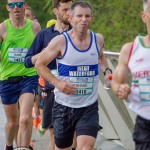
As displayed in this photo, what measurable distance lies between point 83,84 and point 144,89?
1.59 m

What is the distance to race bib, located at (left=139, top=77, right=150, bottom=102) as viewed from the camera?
19.5 ft

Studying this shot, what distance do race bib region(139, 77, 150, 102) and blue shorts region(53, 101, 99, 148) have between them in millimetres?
1564

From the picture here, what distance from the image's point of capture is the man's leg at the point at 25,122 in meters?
9.17

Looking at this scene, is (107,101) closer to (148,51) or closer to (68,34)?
(68,34)

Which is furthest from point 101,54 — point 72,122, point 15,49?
point 15,49

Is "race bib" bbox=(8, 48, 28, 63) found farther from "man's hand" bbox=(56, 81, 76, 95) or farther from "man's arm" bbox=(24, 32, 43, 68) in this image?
"man's hand" bbox=(56, 81, 76, 95)

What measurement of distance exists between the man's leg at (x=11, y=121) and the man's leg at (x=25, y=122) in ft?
1.51

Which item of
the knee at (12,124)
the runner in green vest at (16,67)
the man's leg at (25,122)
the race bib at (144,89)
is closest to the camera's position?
the race bib at (144,89)

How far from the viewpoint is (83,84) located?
748cm

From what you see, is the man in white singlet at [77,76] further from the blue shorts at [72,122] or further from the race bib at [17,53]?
the race bib at [17,53]

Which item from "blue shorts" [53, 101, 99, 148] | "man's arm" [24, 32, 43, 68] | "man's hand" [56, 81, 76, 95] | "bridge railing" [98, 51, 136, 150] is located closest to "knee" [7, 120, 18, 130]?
"bridge railing" [98, 51, 136, 150]

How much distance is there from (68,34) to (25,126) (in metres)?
1.98

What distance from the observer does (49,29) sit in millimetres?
8750

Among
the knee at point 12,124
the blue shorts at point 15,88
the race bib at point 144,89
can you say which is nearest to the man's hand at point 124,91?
the race bib at point 144,89
